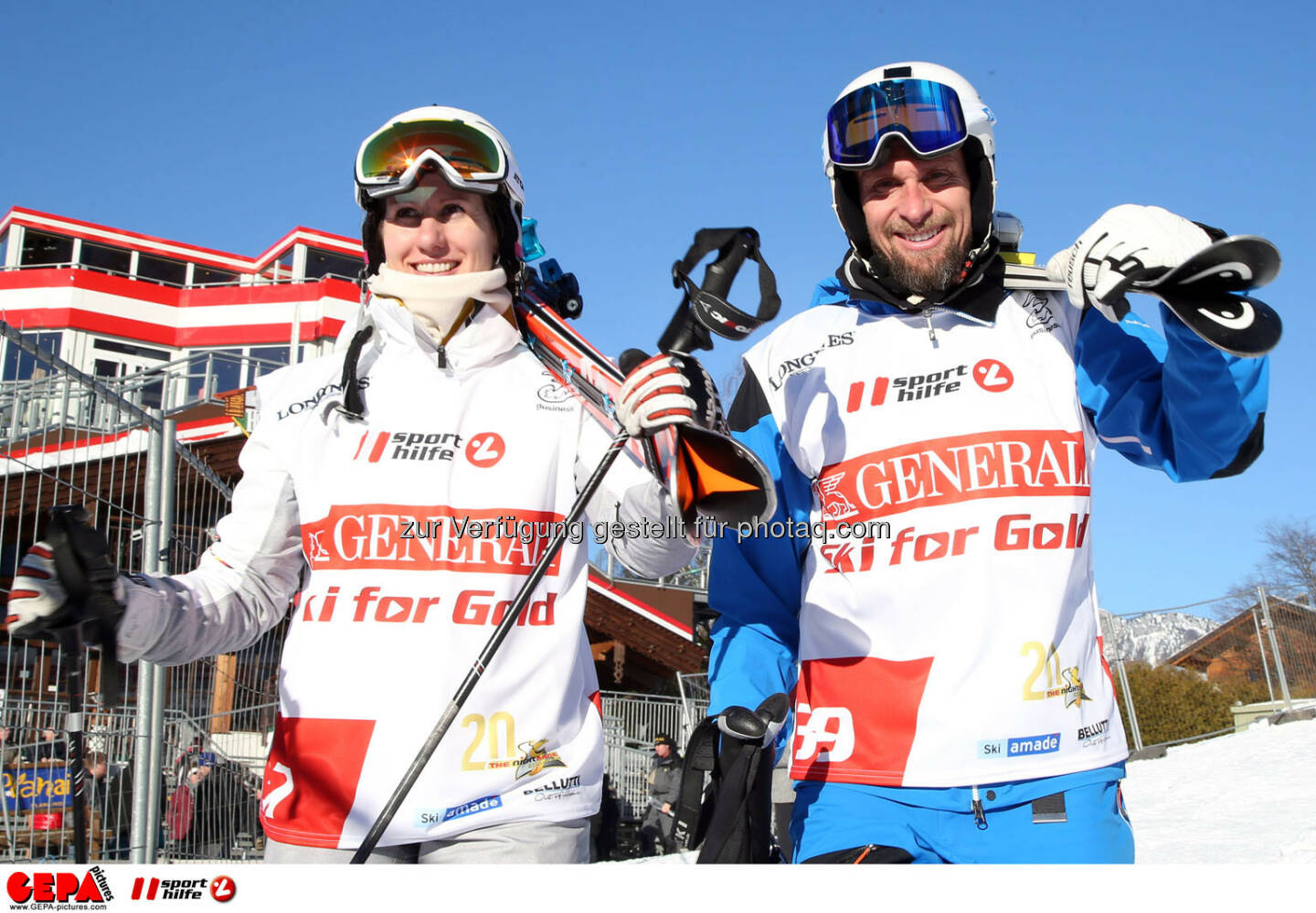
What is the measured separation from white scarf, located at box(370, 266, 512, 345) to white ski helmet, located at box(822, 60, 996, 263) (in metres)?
1.17

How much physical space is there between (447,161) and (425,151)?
0.07 m

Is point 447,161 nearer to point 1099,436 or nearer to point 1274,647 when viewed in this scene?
point 1099,436

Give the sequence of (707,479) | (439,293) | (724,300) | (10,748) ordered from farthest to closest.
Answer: (10,748) < (439,293) < (724,300) < (707,479)

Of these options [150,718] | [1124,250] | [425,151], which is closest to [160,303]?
[150,718]

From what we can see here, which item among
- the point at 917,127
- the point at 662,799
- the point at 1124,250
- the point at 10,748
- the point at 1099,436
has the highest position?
the point at 917,127

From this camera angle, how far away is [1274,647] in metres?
15.8

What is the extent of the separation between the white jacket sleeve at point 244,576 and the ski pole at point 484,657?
766 millimetres

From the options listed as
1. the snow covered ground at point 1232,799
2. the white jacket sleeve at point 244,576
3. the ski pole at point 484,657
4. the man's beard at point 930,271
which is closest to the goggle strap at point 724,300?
the ski pole at point 484,657

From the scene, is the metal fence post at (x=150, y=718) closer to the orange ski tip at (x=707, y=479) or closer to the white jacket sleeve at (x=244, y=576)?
the white jacket sleeve at (x=244, y=576)

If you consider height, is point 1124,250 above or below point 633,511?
above

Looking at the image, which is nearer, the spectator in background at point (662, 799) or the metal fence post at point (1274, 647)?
the spectator in background at point (662, 799)

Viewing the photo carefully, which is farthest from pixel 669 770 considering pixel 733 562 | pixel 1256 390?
pixel 1256 390

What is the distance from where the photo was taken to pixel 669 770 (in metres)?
12.9

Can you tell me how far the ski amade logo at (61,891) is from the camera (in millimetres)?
2463
